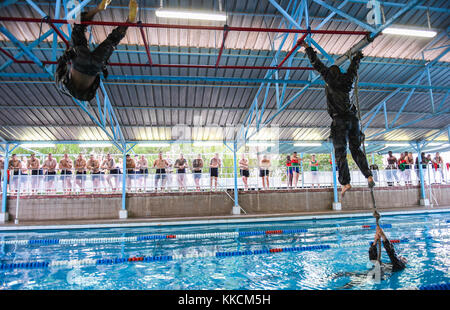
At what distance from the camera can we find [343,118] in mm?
4270

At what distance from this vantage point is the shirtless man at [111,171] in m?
14.9

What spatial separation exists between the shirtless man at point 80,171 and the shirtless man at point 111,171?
1.06 m

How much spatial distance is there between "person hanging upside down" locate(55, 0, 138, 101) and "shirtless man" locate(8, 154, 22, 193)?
41.4 ft

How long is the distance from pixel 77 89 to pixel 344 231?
909 centimetres

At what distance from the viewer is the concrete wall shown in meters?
14.0

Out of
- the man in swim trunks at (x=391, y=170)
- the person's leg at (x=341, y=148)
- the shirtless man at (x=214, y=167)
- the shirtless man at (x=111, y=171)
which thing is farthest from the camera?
the man in swim trunks at (x=391, y=170)

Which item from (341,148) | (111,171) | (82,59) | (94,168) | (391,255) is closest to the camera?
(82,59)

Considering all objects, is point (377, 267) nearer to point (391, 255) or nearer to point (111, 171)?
point (391, 255)

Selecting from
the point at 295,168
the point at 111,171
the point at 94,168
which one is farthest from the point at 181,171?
the point at 295,168

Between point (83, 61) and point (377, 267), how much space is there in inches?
210

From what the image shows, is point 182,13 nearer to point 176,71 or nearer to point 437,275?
point 176,71

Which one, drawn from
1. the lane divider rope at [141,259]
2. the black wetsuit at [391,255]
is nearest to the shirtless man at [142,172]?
the lane divider rope at [141,259]

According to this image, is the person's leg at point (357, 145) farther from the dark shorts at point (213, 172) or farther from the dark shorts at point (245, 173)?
the dark shorts at point (245, 173)
